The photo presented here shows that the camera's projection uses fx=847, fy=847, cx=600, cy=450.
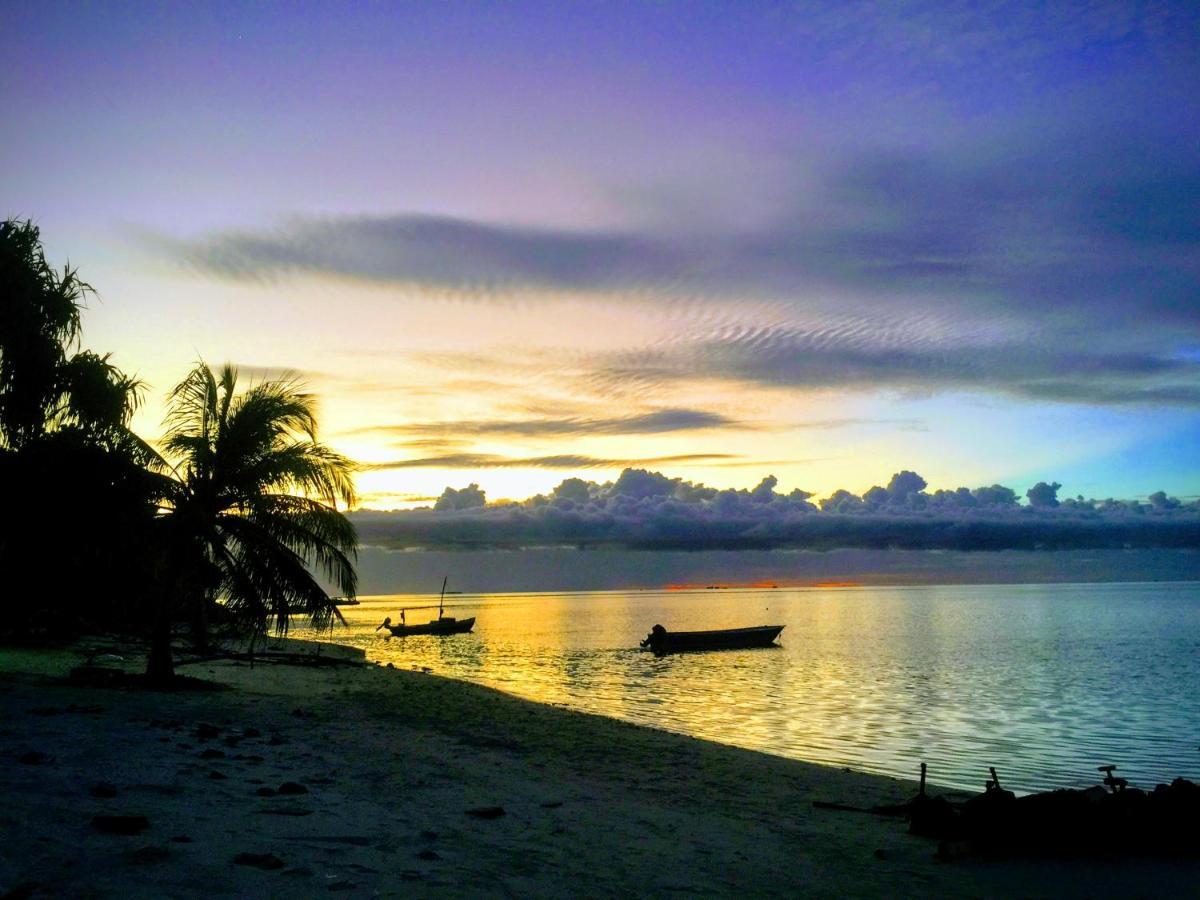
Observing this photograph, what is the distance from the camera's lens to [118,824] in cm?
705

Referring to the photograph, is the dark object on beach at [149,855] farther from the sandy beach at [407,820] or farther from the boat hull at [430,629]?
the boat hull at [430,629]

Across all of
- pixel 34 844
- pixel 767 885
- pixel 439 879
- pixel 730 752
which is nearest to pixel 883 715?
pixel 730 752

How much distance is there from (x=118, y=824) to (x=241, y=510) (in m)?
13.9

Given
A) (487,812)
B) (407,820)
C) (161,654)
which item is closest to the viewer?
(407,820)

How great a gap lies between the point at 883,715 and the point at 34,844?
30.1 meters

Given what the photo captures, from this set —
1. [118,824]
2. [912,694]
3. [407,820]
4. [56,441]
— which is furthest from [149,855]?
[912,694]

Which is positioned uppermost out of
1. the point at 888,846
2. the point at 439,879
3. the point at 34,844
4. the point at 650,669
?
the point at 34,844

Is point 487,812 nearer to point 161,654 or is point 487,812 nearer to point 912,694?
point 161,654

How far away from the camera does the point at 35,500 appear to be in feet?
56.6

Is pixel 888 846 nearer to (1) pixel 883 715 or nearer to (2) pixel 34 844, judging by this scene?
(2) pixel 34 844

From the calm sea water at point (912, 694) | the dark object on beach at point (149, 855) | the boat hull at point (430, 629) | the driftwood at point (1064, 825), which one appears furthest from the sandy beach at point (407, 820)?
the boat hull at point (430, 629)

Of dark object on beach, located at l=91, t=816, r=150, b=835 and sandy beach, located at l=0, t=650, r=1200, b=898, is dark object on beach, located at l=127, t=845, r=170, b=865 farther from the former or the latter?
dark object on beach, located at l=91, t=816, r=150, b=835

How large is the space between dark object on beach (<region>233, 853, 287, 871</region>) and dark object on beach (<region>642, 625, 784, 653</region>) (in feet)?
212

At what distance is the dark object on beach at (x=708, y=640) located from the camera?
2793 inches
